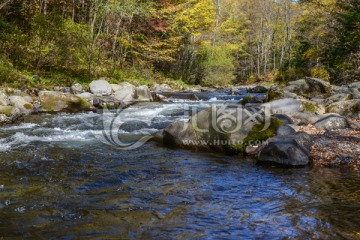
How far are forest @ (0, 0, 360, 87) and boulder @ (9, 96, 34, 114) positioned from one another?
1.76 m

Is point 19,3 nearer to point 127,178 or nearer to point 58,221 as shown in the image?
point 127,178

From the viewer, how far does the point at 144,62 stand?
79.3 feet

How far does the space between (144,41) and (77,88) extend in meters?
9.22

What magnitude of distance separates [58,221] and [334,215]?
324 cm

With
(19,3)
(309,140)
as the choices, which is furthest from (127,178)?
(19,3)

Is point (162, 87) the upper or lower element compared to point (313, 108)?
upper

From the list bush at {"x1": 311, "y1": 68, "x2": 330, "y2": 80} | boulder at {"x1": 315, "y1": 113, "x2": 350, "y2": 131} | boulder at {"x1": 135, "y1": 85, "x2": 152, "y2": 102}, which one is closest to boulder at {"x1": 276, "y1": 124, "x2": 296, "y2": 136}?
boulder at {"x1": 315, "y1": 113, "x2": 350, "y2": 131}

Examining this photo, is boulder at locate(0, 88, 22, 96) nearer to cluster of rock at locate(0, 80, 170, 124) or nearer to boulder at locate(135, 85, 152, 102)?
cluster of rock at locate(0, 80, 170, 124)

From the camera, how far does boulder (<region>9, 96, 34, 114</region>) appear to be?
11.5 metres

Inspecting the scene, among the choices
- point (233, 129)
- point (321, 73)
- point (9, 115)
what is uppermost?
point (321, 73)

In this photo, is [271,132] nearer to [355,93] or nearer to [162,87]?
[355,93]

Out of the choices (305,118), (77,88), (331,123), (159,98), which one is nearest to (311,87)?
(159,98)

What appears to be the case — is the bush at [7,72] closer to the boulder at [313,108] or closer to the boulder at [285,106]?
the boulder at [285,106]

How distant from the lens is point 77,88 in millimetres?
15844
